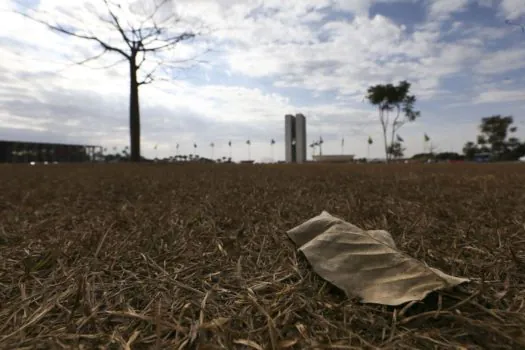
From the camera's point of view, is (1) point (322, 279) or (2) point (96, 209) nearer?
(1) point (322, 279)

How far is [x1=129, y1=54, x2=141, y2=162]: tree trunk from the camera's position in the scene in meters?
11.9

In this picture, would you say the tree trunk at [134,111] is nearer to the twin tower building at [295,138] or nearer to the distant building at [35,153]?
the distant building at [35,153]

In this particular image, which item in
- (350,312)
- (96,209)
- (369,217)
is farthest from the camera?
(96,209)

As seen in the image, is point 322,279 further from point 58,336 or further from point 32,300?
point 32,300

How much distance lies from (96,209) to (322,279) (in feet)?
5.98

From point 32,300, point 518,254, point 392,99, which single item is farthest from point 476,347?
point 392,99

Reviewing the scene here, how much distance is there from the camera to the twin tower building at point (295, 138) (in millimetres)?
64194

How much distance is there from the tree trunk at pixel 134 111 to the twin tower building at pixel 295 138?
172 ft

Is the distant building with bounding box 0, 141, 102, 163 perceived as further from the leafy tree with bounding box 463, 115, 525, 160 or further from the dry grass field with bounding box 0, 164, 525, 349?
the leafy tree with bounding box 463, 115, 525, 160

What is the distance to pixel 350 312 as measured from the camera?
2.43 ft

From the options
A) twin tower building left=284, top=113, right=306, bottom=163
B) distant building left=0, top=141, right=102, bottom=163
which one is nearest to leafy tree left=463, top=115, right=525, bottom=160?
twin tower building left=284, top=113, right=306, bottom=163

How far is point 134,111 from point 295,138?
2174 inches

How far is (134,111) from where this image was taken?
1206 cm

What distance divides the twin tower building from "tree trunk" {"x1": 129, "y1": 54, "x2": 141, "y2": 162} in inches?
2066
